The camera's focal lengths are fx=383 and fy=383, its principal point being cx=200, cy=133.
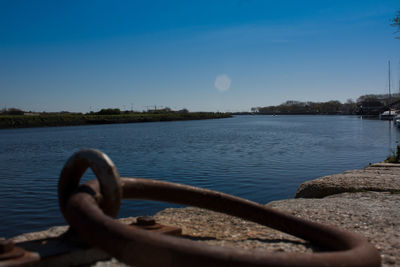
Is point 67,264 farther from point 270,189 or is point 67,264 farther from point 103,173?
point 270,189

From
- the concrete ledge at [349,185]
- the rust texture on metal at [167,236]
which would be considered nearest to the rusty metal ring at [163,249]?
the rust texture on metal at [167,236]

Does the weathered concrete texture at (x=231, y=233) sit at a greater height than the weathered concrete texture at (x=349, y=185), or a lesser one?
greater

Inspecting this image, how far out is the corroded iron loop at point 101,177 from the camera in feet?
9.96

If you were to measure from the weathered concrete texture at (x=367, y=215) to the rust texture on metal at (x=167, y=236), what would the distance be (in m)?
0.71

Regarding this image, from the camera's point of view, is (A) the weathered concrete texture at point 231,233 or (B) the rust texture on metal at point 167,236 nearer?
(B) the rust texture on metal at point 167,236

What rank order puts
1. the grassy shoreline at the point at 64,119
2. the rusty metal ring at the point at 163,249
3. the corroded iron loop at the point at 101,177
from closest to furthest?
the rusty metal ring at the point at 163,249 → the corroded iron loop at the point at 101,177 → the grassy shoreline at the point at 64,119

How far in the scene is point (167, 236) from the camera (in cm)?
248

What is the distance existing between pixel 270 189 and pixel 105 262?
9.72 meters

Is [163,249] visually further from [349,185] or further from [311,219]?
[349,185]

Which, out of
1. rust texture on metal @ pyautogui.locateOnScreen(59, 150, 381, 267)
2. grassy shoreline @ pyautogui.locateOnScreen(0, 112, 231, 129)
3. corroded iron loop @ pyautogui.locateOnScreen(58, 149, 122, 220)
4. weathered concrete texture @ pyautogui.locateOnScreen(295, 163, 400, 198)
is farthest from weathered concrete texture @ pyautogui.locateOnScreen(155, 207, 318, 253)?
grassy shoreline @ pyautogui.locateOnScreen(0, 112, 231, 129)

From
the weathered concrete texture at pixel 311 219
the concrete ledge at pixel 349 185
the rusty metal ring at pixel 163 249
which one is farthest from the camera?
the concrete ledge at pixel 349 185

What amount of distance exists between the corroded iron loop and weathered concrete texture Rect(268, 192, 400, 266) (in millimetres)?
2485

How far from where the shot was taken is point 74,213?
9.19 feet

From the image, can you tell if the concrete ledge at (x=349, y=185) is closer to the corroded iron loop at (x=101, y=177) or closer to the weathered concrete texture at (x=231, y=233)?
the weathered concrete texture at (x=231, y=233)
